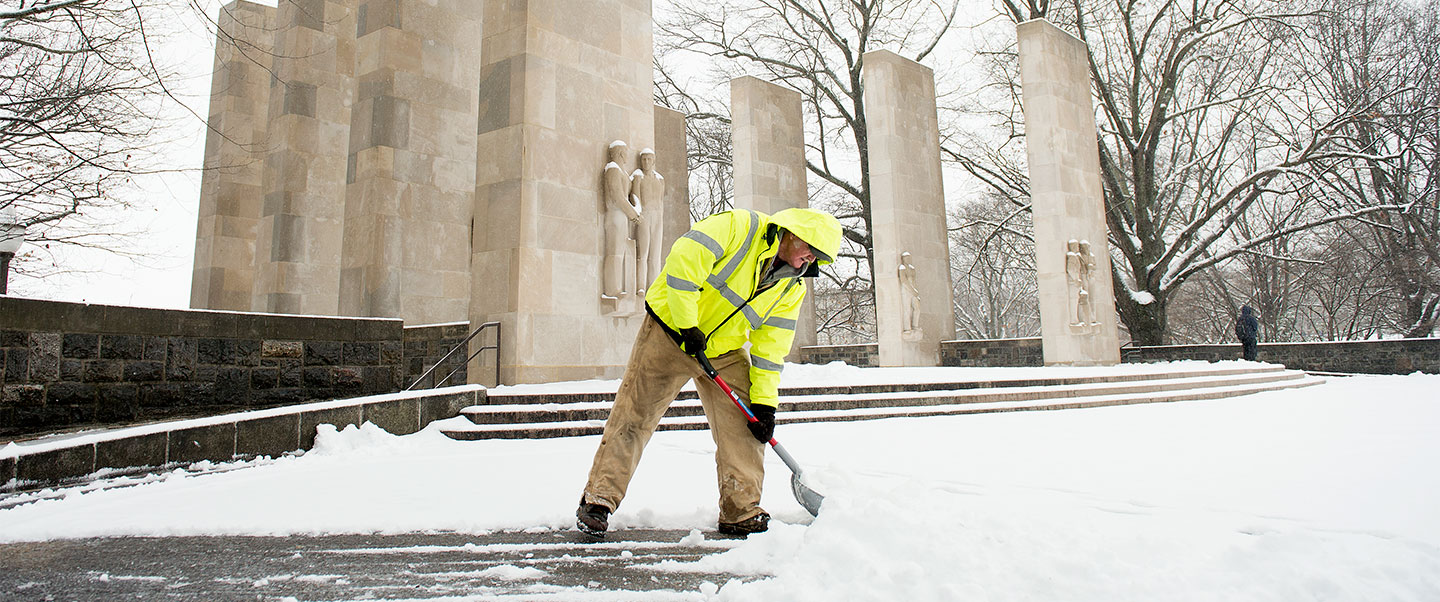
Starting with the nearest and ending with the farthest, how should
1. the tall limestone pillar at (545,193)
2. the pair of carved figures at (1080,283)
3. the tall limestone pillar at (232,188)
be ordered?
the tall limestone pillar at (545,193), the tall limestone pillar at (232,188), the pair of carved figures at (1080,283)

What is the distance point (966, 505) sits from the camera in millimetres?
3465

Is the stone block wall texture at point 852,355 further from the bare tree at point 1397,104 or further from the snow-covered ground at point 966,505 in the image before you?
the snow-covered ground at point 966,505

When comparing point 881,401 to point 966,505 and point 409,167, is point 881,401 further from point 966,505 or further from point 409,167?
point 409,167

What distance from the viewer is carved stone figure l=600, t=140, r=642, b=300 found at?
11.1m

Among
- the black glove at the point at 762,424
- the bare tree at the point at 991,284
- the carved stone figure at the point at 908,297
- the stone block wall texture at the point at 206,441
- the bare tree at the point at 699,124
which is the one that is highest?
the bare tree at the point at 699,124

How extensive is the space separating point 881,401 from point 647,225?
4209mm

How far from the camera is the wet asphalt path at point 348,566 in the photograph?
8.45 feet

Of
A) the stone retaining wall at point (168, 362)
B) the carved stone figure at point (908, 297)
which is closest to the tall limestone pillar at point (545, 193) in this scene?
the stone retaining wall at point (168, 362)

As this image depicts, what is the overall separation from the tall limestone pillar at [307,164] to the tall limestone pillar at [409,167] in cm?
255

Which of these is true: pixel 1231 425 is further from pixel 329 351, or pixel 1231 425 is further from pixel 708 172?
pixel 708 172

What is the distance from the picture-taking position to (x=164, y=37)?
39.1 ft

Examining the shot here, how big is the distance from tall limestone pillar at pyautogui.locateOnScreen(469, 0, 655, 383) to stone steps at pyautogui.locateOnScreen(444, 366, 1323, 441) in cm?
211

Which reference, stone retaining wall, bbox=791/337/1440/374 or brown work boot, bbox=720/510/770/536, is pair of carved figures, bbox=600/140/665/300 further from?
stone retaining wall, bbox=791/337/1440/374

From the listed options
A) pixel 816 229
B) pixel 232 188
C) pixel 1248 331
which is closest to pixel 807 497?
pixel 816 229
